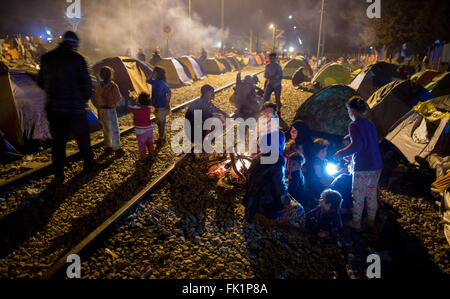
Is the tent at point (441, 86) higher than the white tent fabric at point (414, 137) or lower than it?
higher

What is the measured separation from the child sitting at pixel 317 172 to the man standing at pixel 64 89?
4.33m

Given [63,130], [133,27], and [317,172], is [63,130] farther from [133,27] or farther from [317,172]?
[133,27]

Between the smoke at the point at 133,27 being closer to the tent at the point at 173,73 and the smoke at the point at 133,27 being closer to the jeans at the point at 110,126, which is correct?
the tent at the point at 173,73

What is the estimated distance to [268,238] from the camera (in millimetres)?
3799

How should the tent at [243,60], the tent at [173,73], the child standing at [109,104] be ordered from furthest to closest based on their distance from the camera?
the tent at [243,60] → the tent at [173,73] → the child standing at [109,104]

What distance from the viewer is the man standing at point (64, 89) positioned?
14.8 ft

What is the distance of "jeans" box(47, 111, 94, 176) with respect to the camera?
467 cm

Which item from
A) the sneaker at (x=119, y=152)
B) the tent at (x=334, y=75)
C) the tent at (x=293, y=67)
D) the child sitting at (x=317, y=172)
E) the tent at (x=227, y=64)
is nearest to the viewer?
the child sitting at (x=317, y=172)

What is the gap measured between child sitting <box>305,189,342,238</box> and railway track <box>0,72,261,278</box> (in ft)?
9.46

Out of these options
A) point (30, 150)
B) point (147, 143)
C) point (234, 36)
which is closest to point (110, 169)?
point (147, 143)

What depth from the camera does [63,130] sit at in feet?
15.5

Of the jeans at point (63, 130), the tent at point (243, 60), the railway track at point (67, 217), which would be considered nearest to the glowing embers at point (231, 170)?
the railway track at point (67, 217)

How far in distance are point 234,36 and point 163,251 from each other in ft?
346

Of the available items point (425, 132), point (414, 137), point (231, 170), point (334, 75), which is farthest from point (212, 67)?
point (231, 170)
